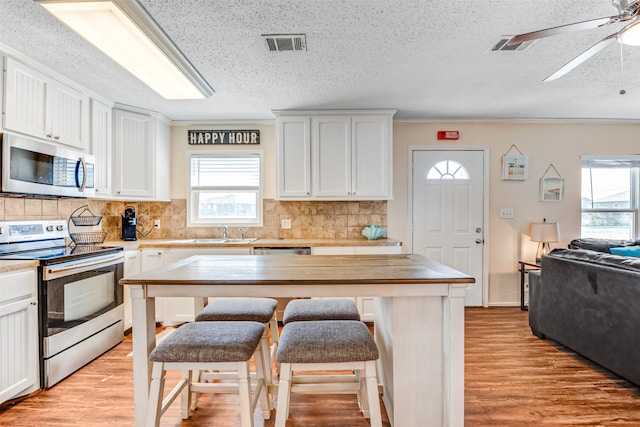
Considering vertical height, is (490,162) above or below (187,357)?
above

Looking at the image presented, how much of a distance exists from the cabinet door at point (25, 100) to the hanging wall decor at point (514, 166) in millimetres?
4627

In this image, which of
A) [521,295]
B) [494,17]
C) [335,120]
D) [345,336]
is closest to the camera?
[345,336]

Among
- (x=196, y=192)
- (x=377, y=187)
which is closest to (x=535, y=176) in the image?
(x=377, y=187)

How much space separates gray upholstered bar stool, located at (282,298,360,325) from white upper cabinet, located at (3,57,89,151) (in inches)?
91.2

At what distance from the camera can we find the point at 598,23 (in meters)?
1.58

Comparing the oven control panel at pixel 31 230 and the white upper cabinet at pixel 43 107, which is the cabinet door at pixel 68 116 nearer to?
the white upper cabinet at pixel 43 107

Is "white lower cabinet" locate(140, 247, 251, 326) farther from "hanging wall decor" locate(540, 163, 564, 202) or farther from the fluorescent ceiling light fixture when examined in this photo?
"hanging wall decor" locate(540, 163, 564, 202)

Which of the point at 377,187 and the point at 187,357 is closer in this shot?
the point at 187,357

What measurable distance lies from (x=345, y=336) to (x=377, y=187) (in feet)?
7.77

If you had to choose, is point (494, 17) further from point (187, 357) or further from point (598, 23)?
point (187, 357)

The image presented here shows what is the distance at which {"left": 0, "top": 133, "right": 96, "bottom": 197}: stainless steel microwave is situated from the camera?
2.24 metres

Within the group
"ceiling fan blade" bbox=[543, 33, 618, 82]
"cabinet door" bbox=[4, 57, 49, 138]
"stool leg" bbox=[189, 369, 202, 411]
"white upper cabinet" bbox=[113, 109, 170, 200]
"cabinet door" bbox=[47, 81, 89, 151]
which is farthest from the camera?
"white upper cabinet" bbox=[113, 109, 170, 200]

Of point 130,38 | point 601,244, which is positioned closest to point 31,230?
point 130,38

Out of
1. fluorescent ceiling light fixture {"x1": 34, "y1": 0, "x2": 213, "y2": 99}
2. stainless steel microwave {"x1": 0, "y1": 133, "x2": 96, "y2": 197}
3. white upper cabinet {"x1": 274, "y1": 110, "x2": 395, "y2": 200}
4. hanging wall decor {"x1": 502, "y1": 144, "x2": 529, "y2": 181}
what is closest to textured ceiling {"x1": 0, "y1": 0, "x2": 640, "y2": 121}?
white upper cabinet {"x1": 274, "y1": 110, "x2": 395, "y2": 200}
